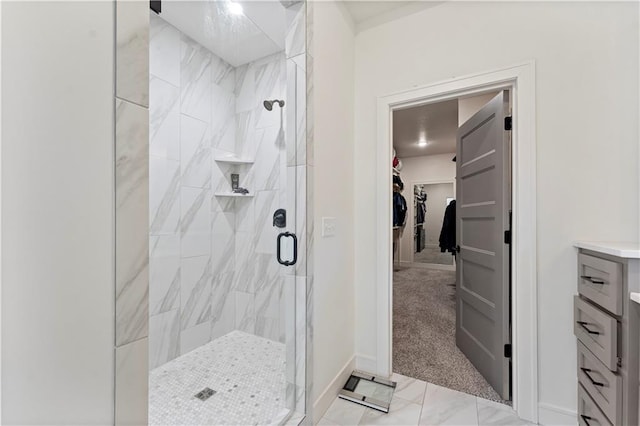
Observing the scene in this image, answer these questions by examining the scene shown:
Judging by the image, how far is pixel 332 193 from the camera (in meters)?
1.83

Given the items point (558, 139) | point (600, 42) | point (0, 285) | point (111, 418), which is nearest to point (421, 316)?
point (558, 139)

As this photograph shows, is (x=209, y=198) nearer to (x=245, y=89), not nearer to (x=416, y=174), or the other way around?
(x=245, y=89)

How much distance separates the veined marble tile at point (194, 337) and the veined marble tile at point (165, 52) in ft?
6.67

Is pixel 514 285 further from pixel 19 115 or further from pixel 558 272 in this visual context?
pixel 19 115

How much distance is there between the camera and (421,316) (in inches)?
129

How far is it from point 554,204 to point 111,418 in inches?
85.9

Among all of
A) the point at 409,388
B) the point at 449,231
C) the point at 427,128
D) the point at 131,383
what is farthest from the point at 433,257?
the point at 131,383

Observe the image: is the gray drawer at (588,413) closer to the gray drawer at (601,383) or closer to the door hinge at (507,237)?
the gray drawer at (601,383)

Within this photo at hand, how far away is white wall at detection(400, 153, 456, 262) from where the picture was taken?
6180mm

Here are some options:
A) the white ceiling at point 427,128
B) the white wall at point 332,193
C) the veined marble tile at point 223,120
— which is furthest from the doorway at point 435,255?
the veined marble tile at point 223,120

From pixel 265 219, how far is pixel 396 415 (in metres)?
1.68

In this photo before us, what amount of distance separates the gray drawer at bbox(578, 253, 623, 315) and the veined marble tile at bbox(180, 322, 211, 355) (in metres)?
2.63

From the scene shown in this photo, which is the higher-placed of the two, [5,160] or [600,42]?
[600,42]

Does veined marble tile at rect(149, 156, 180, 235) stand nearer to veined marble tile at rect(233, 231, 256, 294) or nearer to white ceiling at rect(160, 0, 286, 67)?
veined marble tile at rect(233, 231, 256, 294)
